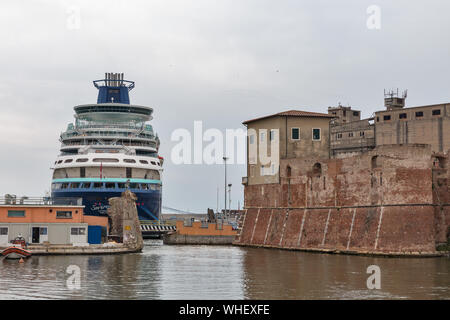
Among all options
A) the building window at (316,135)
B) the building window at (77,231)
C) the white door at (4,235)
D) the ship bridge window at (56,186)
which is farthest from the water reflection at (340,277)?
the ship bridge window at (56,186)

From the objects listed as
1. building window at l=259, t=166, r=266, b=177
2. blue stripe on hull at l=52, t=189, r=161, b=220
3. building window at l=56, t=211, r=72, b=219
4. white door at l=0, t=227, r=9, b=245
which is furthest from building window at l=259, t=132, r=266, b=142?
white door at l=0, t=227, r=9, b=245

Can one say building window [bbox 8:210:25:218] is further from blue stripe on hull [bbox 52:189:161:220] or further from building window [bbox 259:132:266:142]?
blue stripe on hull [bbox 52:189:161:220]

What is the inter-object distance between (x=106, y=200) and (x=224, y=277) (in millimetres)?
44646

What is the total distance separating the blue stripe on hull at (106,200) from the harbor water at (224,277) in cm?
2982

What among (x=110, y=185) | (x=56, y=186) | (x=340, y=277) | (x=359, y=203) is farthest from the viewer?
(x=56, y=186)

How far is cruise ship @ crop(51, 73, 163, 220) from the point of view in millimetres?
79750

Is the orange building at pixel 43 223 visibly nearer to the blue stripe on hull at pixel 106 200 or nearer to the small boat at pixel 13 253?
the small boat at pixel 13 253

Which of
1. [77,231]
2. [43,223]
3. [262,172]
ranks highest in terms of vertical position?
[262,172]

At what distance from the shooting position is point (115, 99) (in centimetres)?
9275

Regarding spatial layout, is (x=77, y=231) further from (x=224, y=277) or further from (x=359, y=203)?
(x=359, y=203)

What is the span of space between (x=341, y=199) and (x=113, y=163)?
121 feet

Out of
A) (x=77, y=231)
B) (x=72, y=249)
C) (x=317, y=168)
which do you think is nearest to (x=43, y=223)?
(x=77, y=231)

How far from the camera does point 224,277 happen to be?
35.4 m

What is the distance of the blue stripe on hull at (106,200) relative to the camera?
77500 millimetres
